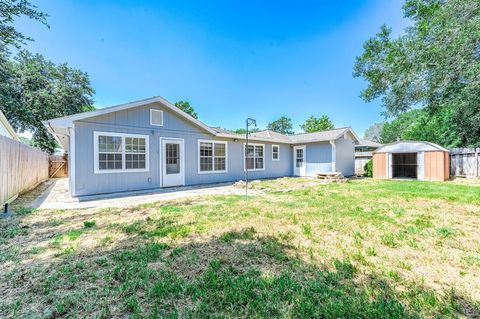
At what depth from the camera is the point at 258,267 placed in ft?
9.02

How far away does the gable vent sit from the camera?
9.06 meters

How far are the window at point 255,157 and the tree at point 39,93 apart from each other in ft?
64.6

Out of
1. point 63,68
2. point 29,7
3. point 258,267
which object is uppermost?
point 63,68

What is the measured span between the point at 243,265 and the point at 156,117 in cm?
791

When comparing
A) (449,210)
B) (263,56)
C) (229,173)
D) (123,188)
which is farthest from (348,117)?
(123,188)

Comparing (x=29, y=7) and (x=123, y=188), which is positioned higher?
(x=29, y=7)

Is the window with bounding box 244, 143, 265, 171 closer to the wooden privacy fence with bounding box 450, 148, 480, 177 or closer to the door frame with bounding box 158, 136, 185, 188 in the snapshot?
the door frame with bounding box 158, 136, 185, 188

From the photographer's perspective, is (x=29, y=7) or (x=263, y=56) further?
(x=263, y=56)

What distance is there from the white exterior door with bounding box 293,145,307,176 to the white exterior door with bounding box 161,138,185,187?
27.7ft

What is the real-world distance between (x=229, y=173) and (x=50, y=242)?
28.6 ft

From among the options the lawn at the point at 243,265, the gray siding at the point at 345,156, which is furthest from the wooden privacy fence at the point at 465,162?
the lawn at the point at 243,265

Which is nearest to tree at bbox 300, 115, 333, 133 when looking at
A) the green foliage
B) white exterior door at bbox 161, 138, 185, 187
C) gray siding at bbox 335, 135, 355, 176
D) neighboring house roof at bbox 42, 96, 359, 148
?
the green foliage

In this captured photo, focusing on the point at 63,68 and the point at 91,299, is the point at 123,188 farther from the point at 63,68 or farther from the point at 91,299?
the point at 63,68

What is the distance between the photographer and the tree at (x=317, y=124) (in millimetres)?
37772
